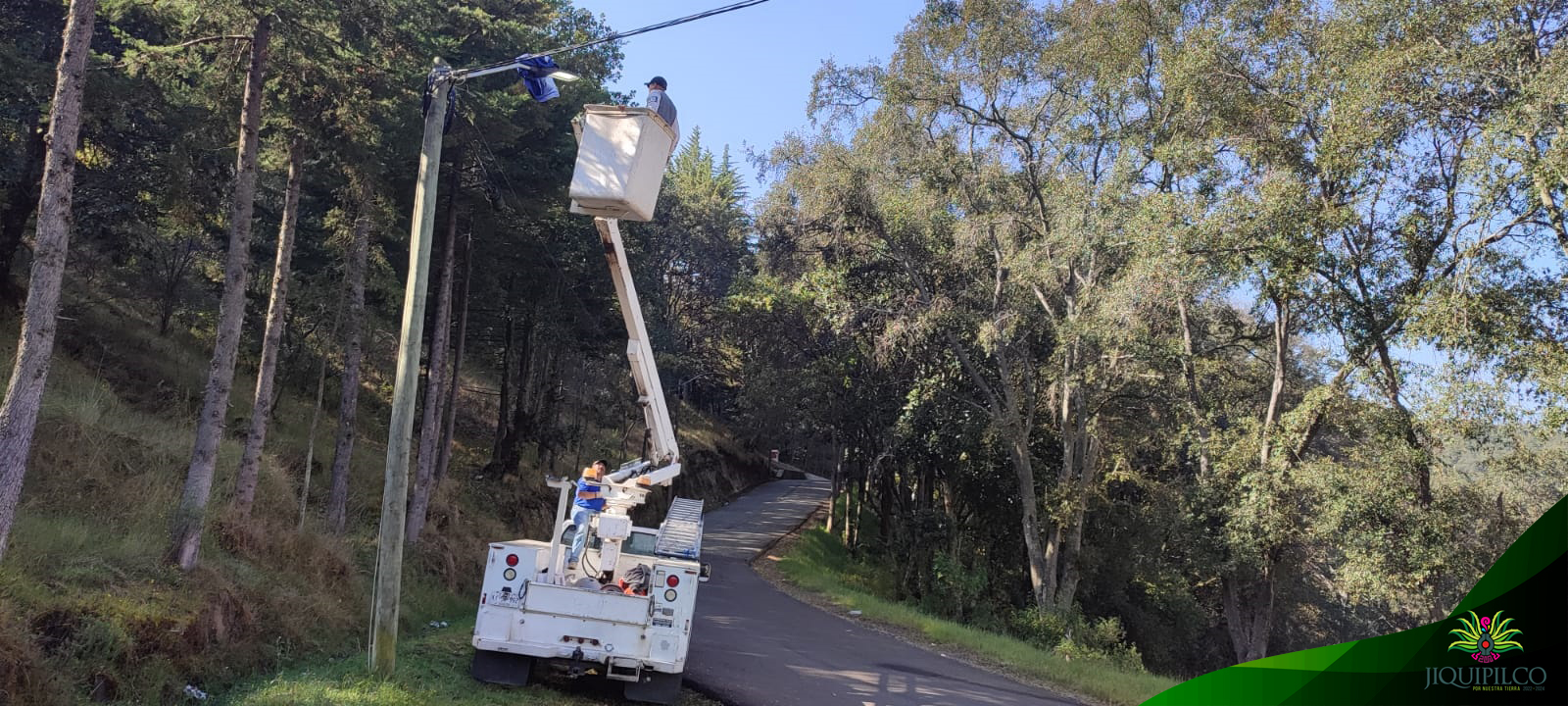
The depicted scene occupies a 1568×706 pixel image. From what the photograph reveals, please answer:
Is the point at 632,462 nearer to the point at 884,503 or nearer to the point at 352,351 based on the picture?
the point at 352,351

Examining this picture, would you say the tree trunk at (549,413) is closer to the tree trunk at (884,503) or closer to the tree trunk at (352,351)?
the tree trunk at (352,351)

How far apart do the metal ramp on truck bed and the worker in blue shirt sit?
0.89m

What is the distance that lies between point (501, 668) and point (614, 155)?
5.47m

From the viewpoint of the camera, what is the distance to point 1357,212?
47.4 feet

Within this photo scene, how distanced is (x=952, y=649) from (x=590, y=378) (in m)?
18.6

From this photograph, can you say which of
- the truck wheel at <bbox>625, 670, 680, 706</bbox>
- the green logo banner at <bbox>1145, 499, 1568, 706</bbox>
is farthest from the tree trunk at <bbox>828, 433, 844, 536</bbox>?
the green logo banner at <bbox>1145, 499, 1568, 706</bbox>

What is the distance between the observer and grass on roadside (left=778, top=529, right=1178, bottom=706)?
1293cm

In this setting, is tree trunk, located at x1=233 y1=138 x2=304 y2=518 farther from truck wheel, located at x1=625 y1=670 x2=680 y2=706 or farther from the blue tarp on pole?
truck wheel, located at x1=625 y1=670 x2=680 y2=706

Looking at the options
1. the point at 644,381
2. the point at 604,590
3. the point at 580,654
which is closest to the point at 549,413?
the point at 644,381

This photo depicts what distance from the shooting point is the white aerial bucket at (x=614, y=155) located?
848 cm

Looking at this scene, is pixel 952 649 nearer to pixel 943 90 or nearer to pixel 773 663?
pixel 773 663

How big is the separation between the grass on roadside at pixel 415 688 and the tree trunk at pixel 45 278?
3004 mm

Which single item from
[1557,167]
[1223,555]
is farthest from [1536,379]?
[1223,555]

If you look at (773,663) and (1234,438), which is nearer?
(773,663)
